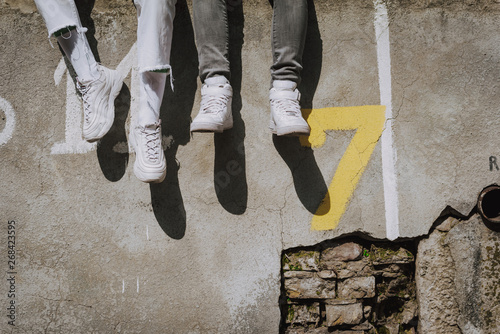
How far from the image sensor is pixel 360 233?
2.85m

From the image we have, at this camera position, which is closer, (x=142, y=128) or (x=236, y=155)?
(x=142, y=128)

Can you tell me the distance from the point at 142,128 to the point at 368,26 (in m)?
1.69

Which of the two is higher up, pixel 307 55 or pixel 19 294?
pixel 307 55

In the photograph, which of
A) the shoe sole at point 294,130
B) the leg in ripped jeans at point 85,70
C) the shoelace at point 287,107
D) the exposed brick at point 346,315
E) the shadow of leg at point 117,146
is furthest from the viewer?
the shadow of leg at point 117,146

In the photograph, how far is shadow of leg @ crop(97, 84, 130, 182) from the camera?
2.93 metres

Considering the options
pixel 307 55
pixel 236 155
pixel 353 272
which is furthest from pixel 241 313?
pixel 307 55

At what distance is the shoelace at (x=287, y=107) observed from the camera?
2.61 m

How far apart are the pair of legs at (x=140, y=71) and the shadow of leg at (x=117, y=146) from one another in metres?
0.11

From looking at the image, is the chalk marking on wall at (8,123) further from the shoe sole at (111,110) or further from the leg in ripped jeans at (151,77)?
the leg in ripped jeans at (151,77)

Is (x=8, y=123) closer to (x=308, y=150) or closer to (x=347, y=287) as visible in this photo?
(x=308, y=150)

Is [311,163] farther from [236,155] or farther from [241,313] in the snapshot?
[241,313]

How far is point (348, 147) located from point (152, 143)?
1303mm

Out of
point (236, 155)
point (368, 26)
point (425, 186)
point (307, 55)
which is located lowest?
point (425, 186)

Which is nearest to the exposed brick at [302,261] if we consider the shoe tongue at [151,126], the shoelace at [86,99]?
the shoe tongue at [151,126]
